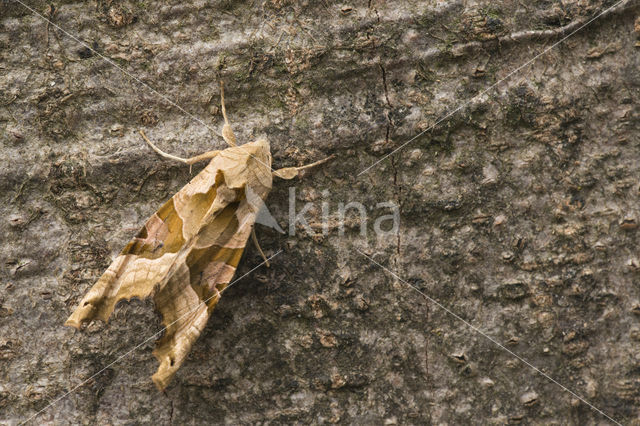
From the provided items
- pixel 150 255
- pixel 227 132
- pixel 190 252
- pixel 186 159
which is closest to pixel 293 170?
pixel 227 132

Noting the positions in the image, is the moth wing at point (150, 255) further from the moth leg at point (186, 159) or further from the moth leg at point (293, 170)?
the moth leg at point (293, 170)

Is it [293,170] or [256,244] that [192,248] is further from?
[293,170]

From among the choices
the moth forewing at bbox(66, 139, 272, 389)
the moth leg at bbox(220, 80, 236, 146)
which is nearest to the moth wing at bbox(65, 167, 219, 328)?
the moth forewing at bbox(66, 139, 272, 389)

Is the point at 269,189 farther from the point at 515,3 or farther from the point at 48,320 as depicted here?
the point at 515,3

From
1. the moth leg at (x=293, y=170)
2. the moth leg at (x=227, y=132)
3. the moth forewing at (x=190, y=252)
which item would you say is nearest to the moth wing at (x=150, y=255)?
the moth forewing at (x=190, y=252)

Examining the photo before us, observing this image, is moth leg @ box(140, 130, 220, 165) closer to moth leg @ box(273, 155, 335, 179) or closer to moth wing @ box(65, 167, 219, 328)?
moth wing @ box(65, 167, 219, 328)

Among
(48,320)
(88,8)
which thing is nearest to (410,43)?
(88,8)
